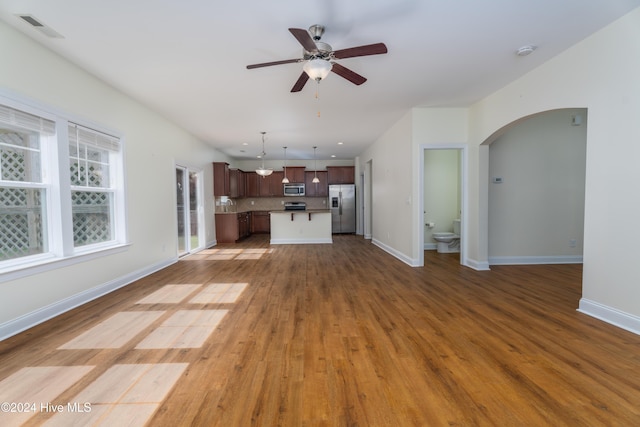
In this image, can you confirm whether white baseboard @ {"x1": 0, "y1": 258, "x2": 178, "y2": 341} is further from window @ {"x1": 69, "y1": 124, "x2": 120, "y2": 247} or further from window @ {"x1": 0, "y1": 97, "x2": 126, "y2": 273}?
window @ {"x1": 69, "y1": 124, "x2": 120, "y2": 247}

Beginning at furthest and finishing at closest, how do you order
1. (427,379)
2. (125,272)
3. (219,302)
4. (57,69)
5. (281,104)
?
(281,104) → (125,272) → (219,302) → (57,69) → (427,379)

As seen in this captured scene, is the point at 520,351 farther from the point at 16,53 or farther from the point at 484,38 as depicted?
the point at 16,53

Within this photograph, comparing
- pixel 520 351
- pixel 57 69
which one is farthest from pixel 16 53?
pixel 520 351

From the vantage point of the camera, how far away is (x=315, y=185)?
9.85 metres

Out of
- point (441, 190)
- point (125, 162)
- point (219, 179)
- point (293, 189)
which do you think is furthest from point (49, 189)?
point (293, 189)

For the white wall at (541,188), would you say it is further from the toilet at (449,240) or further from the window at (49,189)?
the window at (49,189)

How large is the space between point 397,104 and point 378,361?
12.8 ft

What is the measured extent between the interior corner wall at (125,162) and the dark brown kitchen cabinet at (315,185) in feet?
14.6

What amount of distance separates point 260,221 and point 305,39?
331 inches

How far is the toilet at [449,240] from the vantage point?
233 inches

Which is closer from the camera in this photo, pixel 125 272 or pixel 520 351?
pixel 520 351

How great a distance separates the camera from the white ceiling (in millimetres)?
2236

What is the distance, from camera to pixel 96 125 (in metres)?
3.45

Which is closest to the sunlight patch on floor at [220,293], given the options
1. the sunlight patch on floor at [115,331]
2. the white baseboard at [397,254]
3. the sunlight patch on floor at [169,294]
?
the sunlight patch on floor at [169,294]
